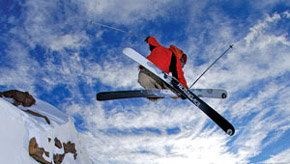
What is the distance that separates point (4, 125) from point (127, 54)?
244cm

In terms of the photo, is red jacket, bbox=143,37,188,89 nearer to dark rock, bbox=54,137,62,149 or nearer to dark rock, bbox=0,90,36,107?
dark rock, bbox=54,137,62,149

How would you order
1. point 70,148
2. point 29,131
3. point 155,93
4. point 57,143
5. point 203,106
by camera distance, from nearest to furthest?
point 29,131
point 57,143
point 203,106
point 155,93
point 70,148

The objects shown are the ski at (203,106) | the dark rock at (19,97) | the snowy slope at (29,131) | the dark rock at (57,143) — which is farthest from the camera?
the ski at (203,106)

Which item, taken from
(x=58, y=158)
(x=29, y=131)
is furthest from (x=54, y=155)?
(x=29, y=131)

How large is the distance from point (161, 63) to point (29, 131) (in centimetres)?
285

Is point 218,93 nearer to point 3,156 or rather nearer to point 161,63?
point 161,63

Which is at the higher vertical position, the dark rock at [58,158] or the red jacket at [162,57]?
the red jacket at [162,57]

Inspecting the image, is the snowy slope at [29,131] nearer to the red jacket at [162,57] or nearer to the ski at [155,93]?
the ski at [155,93]

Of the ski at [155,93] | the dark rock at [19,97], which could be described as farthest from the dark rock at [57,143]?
the ski at [155,93]

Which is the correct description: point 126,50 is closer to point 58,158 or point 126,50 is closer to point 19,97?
point 19,97

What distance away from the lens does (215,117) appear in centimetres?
491

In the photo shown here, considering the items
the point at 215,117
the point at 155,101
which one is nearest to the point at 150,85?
the point at 155,101

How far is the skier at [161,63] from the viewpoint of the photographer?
15.2 ft

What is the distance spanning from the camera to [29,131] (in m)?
4.06
